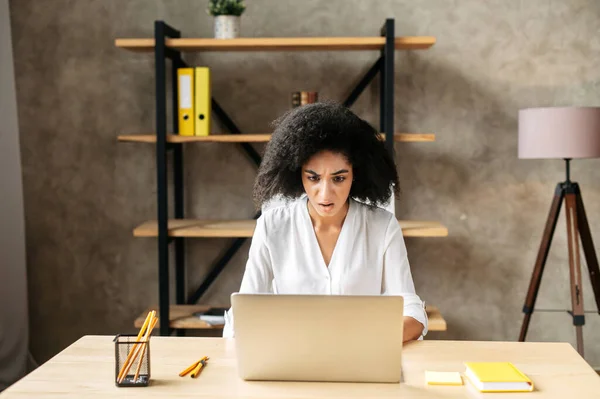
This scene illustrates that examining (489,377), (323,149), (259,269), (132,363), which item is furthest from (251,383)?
(323,149)

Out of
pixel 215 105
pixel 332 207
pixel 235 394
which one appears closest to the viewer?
pixel 235 394

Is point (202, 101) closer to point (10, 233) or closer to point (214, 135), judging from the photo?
point (214, 135)

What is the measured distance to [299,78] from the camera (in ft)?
11.5

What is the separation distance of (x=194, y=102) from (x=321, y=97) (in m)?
0.70

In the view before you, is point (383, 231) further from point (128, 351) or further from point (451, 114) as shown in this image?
point (451, 114)

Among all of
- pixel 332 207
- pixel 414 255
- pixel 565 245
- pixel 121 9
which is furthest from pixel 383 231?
pixel 121 9

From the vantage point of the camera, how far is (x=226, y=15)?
3.17 metres

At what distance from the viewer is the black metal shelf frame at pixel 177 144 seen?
10.1ft

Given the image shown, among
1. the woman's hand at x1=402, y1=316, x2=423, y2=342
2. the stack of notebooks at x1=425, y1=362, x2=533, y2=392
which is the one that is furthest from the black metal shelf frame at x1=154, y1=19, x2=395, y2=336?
the stack of notebooks at x1=425, y1=362, x2=533, y2=392

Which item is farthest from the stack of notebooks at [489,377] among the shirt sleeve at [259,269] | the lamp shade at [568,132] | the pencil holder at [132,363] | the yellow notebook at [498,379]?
the lamp shade at [568,132]

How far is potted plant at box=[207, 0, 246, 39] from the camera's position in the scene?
10.4 feet

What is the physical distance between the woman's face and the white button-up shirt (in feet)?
0.41

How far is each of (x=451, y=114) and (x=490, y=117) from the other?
0.20 meters

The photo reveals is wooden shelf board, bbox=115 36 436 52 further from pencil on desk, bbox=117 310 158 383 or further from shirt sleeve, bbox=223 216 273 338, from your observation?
pencil on desk, bbox=117 310 158 383
